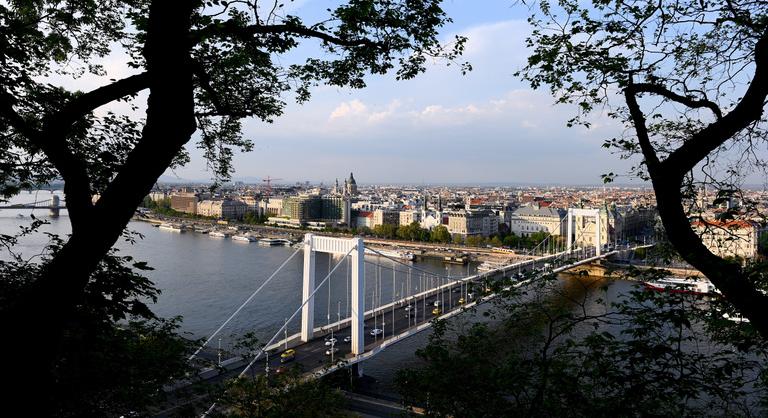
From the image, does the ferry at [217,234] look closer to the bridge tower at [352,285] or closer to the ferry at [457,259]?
the ferry at [457,259]

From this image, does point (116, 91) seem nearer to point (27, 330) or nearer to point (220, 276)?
point (27, 330)

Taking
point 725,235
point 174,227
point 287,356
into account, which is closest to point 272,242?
point 174,227

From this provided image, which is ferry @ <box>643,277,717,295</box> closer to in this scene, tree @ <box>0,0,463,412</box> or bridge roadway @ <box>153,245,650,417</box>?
tree @ <box>0,0,463,412</box>

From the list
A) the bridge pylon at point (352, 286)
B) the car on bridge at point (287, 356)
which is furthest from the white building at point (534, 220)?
the car on bridge at point (287, 356)

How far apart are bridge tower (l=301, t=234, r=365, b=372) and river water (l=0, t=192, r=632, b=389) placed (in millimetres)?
553

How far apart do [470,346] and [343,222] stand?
2885 centimetres

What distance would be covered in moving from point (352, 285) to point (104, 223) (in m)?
6.27

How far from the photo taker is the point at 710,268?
2.95 ft

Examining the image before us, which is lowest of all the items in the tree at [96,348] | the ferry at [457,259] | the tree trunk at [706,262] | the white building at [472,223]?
the ferry at [457,259]

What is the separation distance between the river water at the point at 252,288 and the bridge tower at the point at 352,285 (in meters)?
0.55

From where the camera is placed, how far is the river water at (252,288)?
7.51 meters

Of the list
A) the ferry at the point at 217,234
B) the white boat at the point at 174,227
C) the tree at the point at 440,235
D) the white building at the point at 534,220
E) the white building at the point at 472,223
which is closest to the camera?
the tree at the point at 440,235

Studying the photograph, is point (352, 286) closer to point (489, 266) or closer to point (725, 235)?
point (725, 235)

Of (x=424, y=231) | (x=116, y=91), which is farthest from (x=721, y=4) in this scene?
(x=424, y=231)
